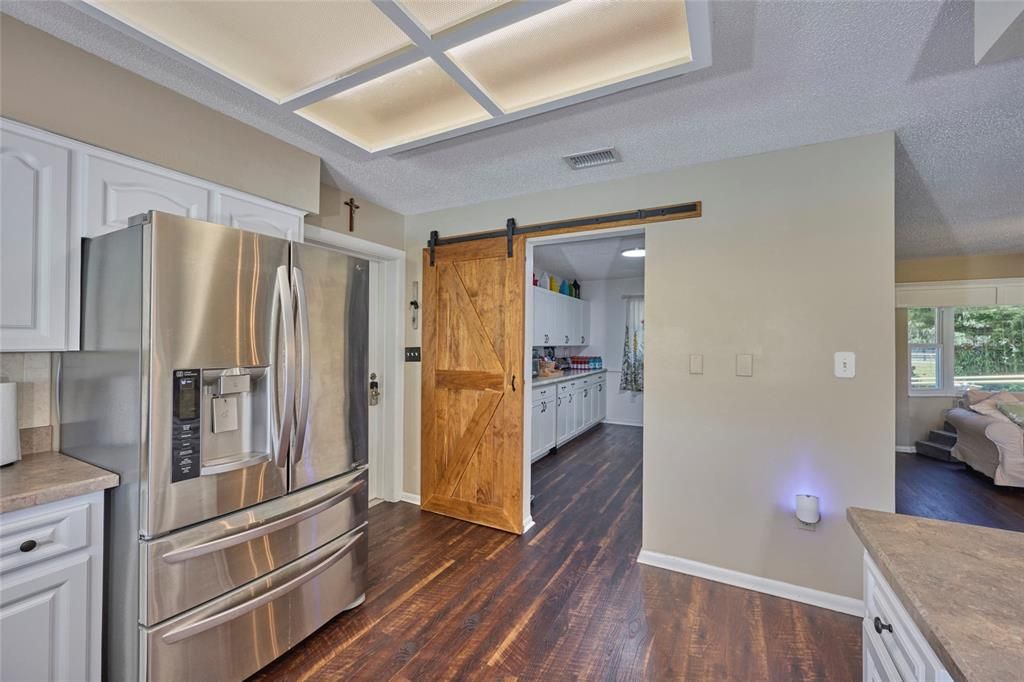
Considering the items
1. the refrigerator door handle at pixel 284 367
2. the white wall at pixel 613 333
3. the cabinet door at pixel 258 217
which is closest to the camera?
the refrigerator door handle at pixel 284 367

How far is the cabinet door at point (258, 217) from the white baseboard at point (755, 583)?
2.80 meters

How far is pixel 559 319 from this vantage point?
20.0ft

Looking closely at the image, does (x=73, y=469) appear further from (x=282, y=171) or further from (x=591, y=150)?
(x=591, y=150)

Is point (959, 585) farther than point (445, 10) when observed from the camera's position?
No

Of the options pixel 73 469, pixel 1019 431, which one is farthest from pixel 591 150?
pixel 1019 431

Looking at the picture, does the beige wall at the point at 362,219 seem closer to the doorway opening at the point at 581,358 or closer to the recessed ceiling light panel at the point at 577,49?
the doorway opening at the point at 581,358

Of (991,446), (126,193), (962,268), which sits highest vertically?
(962,268)

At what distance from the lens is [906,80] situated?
5.81 ft

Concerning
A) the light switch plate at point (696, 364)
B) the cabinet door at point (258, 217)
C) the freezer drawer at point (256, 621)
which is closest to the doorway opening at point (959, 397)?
the light switch plate at point (696, 364)

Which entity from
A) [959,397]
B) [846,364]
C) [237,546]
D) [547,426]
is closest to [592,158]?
[846,364]

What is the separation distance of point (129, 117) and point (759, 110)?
2710 millimetres

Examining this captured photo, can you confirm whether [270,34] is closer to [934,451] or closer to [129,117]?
[129,117]

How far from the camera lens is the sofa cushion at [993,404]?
4.66 metres

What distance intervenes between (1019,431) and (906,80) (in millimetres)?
4488
